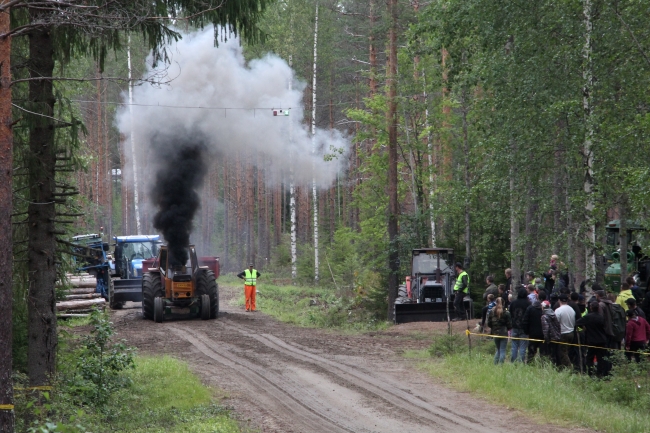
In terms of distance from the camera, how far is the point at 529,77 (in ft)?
59.0

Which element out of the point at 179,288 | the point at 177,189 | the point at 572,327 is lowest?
the point at 572,327

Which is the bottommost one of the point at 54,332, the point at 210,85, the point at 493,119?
the point at 54,332

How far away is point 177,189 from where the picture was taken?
21891 millimetres

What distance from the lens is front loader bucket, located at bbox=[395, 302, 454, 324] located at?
72.4ft

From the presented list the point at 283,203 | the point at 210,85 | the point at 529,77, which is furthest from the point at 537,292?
the point at 283,203

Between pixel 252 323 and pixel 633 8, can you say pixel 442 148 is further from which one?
pixel 633 8

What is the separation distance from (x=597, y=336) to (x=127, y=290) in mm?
20119

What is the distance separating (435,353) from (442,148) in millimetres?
16468

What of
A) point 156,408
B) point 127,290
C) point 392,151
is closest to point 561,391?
point 156,408

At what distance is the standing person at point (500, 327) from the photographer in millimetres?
14352

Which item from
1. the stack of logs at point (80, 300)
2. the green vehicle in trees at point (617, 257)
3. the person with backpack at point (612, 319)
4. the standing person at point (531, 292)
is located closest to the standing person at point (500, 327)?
the standing person at point (531, 292)

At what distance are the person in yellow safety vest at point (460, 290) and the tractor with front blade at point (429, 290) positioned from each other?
0.17 metres

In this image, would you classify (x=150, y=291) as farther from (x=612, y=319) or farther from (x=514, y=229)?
(x=612, y=319)

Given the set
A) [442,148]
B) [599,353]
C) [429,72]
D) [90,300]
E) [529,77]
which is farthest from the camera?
[442,148]
